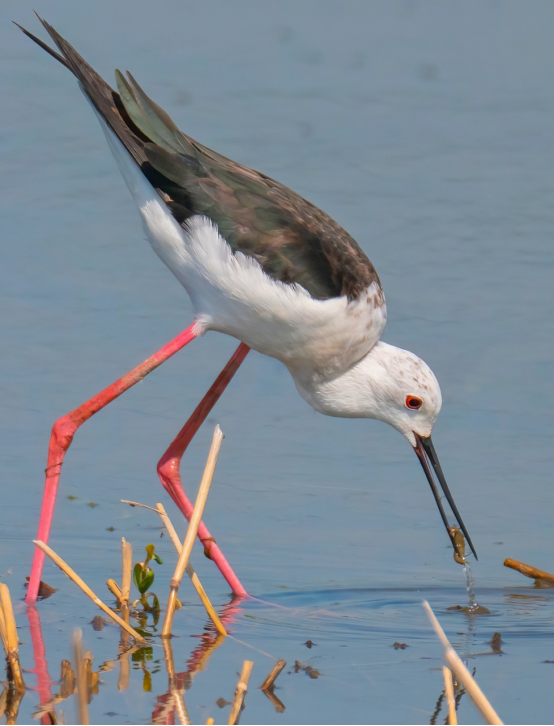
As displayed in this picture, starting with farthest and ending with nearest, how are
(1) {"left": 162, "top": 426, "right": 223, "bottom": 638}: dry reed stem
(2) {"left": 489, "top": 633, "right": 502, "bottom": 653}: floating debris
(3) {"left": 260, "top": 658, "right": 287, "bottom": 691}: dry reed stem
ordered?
1. (2) {"left": 489, "top": 633, "right": 502, "bottom": 653}: floating debris
2. (1) {"left": 162, "top": 426, "right": 223, "bottom": 638}: dry reed stem
3. (3) {"left": 260, "top": 658, "right": 287, "bottom": 691}: dry reed stem

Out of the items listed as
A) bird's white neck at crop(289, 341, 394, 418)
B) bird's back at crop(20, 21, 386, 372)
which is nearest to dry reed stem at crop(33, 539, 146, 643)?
bird's back at crop(20, 21, 386, 372)

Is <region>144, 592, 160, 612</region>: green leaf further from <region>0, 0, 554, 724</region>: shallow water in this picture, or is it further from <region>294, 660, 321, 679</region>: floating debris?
<region>294, 660, 321, 679</region>: floating debris

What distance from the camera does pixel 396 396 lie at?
5395 mm

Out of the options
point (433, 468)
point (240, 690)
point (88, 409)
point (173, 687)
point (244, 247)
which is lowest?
point (240, 690)

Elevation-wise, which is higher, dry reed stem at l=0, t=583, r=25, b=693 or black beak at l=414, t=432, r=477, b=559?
black beak at l=414, t=432, r=477, b=559

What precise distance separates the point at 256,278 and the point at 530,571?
165 centimetres

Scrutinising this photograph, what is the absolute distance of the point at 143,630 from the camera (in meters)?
4.38

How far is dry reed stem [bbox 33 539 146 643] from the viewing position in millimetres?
3713

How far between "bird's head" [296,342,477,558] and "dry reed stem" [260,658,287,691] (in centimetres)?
169

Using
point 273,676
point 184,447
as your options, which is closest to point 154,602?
point 273,676

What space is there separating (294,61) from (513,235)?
339cm

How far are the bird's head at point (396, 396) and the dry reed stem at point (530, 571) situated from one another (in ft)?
1.08

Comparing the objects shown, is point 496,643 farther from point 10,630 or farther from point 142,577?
point 10,630

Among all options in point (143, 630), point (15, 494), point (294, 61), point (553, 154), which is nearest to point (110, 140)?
point (15, 494)
